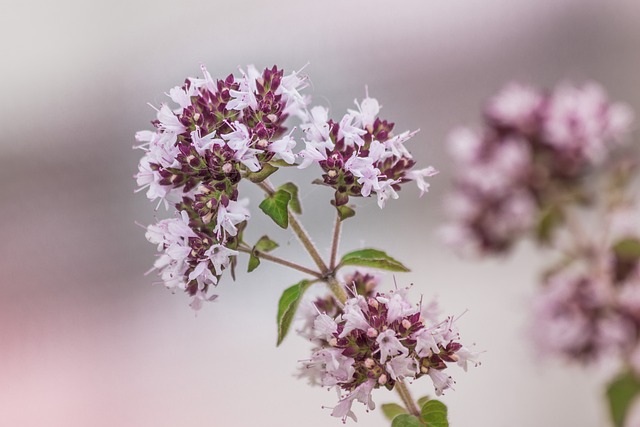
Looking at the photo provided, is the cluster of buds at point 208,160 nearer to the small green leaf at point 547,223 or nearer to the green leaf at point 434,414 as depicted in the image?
the green leaf at point 434,414

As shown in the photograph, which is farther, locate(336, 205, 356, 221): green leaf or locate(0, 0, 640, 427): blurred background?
locate(0, 0, 640, 427): blurred background

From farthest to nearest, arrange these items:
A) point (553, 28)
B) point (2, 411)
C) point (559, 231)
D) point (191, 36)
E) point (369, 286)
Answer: point (553, 28)
point (191, 36)
point (2, 411)
point (559, 231)
point (369, 286)

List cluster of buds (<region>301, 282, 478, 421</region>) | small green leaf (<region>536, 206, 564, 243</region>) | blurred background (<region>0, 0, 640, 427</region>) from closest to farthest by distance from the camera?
cluster of buds (<region>301, 282, 478, 421</region>), small green leaf (<region>536, 206, 564, 243</region>), blurred background (<region>0, 0, 640, 427</region>)

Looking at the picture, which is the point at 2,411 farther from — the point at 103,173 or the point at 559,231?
the point at 559,231

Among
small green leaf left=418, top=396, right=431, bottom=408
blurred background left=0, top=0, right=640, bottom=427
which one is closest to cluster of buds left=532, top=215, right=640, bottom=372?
small green leaf left=418, top=396, right=431, bottom=408

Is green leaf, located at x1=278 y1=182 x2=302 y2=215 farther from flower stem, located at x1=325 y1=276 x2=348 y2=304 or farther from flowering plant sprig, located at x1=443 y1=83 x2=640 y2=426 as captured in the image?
flowering plant sprig, located at x1=443 y1=83 x2=640 y2=426

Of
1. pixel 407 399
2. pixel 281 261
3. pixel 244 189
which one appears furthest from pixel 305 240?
pixel 244 189

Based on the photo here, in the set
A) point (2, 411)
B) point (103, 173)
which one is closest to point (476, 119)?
point (103, 173)
